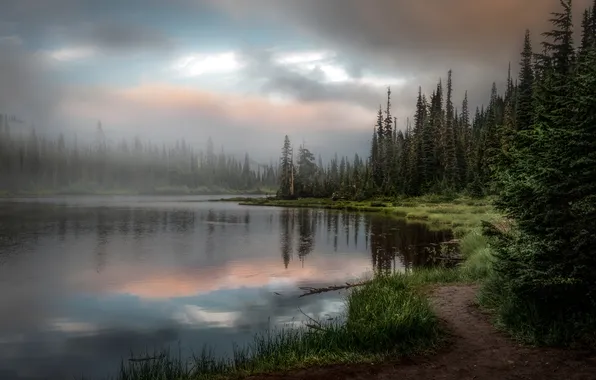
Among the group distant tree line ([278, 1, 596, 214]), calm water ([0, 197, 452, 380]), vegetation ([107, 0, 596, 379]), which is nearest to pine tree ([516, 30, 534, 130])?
distant tree line ([278, 1, 596, 214])

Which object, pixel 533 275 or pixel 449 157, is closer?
pixel 533 275

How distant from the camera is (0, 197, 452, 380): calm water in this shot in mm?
13184

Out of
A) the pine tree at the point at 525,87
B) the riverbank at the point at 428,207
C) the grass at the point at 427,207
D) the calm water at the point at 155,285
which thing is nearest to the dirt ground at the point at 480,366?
the calm water at the point at 155,285

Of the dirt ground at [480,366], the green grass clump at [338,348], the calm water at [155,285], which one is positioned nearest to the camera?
the dirt ground at [480,366]

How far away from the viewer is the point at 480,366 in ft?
29.4

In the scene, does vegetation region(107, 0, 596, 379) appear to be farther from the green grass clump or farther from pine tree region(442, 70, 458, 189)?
pine tree region(442, 70, 458, 189)

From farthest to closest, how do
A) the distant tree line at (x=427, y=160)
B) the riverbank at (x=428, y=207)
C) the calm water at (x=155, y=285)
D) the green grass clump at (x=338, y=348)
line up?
→ the distant tree line at (x=427, y=160)
the riverbank at (x=428, y=207)
the calm water at (x=155, y=285)
the green grass clump at (x=338, y=348)

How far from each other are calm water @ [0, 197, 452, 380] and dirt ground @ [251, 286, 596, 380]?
4769 millimetres

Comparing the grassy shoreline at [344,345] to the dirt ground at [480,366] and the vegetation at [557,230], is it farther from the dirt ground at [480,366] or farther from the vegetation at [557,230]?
the vegetation at [557,230]

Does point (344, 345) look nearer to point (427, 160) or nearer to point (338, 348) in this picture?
point (338, 348)

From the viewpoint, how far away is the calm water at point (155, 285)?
1318 centimetres

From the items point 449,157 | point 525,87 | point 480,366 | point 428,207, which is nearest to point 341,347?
point 480,366

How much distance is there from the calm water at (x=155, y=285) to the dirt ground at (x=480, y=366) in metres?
4.77

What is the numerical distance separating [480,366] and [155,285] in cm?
1658
